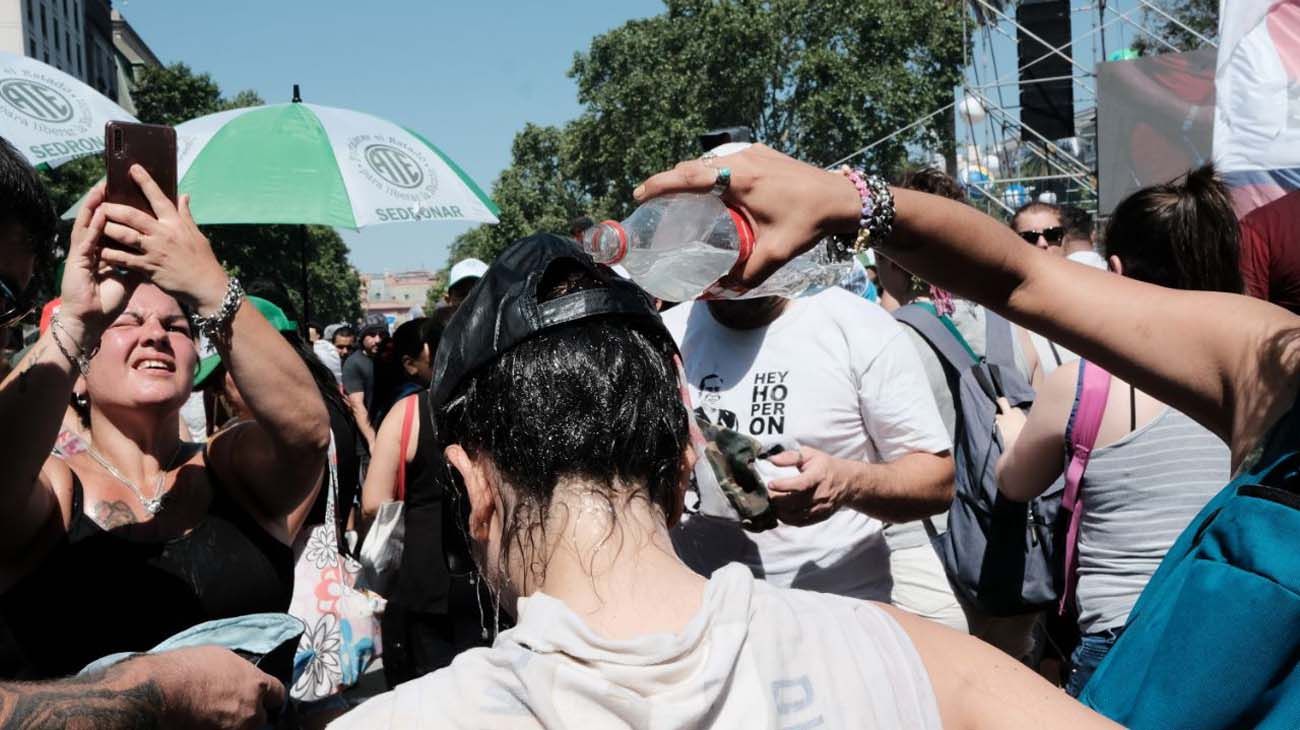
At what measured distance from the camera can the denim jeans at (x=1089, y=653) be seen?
110 inches

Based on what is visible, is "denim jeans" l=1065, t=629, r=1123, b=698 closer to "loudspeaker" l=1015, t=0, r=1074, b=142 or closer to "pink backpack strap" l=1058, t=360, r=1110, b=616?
"pink backpack strap" l=1058, t=360, r=1110, b=616

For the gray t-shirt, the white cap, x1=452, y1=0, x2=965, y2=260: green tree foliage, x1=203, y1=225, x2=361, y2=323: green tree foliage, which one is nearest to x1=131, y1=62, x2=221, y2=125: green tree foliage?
Result: x1=203, y1=225, x2=361, y2=323: green tree foliage

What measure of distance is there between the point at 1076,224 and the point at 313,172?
12.9ft

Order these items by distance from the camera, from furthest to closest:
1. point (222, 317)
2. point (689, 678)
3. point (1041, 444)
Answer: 1. point (1041, 444)
2. point (222, 317)
3. point (689, 678)

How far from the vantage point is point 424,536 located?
4164mm

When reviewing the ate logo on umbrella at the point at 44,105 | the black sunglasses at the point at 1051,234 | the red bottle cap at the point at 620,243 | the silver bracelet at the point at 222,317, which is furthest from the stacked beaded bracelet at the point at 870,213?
the ate logo on umbrella at the point at 44,105

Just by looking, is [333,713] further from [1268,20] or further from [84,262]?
[1268,20]

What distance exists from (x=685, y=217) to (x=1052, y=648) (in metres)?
3.18

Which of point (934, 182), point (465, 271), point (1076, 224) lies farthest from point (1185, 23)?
point (934, 182)

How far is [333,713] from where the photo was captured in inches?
138

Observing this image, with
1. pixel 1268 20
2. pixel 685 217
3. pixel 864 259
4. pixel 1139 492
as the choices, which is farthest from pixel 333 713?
pixel 864 259

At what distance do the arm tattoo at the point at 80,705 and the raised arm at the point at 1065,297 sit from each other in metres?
1.07

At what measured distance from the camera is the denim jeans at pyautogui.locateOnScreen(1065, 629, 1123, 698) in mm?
2791

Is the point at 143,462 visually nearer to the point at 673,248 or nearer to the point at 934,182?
the point at 673,248
